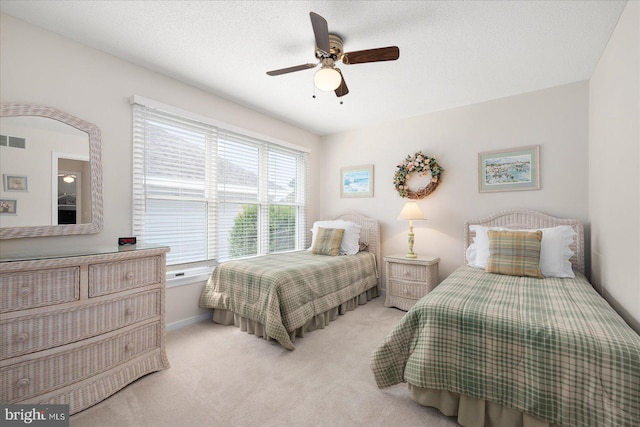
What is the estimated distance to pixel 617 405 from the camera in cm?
120

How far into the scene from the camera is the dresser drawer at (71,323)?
1.52 metres

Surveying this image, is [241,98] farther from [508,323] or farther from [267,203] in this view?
[508,323]

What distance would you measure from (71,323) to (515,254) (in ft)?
11.1

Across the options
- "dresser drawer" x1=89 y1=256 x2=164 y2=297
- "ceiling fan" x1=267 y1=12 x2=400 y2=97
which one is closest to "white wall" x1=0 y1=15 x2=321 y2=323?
"dresser drawer" x1=89 y1=256 x2=164 y2=297

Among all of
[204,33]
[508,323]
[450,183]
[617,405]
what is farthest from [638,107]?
[204,33]

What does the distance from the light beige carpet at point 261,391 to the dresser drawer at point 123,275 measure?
2.23 feet

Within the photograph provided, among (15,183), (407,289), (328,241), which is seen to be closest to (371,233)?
(328,241)

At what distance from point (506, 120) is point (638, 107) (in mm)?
1717

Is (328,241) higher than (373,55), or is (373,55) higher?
(373,55)

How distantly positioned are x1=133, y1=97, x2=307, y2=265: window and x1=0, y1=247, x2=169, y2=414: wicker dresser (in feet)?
2.62

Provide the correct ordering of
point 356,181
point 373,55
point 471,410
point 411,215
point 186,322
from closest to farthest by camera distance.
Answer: point 471,410
point 373,55
point 186,322
point 411,215
point 356,181

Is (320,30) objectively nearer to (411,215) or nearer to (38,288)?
(38,288)

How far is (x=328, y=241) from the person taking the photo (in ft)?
12.4

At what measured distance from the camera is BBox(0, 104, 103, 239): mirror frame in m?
1.94
